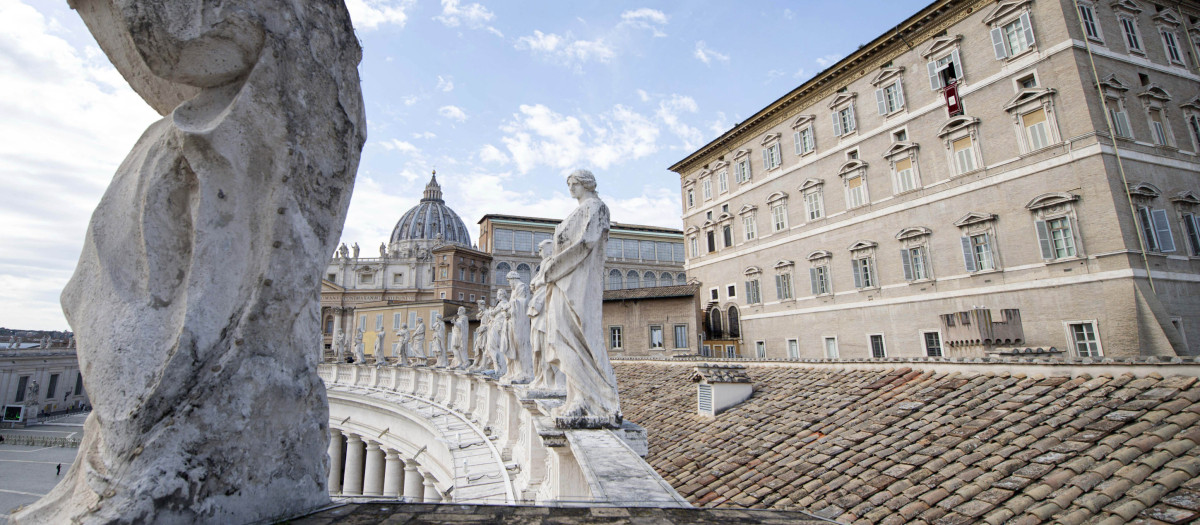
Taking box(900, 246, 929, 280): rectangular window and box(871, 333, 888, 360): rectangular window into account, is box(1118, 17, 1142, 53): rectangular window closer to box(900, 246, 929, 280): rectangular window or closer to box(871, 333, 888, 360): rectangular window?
box(900, 246, 929, 280): rectangular window

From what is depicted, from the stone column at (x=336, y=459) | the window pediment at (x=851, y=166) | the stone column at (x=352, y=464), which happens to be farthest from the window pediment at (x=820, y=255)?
the stone column at (x=336, y=459)

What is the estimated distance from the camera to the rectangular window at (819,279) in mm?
26703

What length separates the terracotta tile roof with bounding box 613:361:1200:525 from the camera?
18.5 ft

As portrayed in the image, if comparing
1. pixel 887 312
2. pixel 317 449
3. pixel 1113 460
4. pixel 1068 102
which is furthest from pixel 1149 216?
pixel 317 449

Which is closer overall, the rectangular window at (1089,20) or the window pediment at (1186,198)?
the window pediment at (1186,198)

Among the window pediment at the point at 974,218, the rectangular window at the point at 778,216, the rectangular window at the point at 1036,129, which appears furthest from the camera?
the rectangular window at the point at 778,216

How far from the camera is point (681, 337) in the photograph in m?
32.0

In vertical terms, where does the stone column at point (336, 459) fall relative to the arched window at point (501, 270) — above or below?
below

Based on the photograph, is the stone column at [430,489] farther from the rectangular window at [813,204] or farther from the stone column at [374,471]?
the rectangular window at [813,204]

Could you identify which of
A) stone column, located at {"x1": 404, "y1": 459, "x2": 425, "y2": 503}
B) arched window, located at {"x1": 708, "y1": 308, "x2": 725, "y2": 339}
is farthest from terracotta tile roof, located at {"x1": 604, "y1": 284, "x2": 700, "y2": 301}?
stone column, located at {"x1": 404, "y1": 459, "x2": 425, "y2": 503}

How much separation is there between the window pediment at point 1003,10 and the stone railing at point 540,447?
75.8 ft

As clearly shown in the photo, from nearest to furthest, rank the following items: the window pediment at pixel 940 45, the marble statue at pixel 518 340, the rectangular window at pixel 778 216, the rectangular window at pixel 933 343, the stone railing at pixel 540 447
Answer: the stone railing at pixel 540 447 < the marble statue at pixel 518 340 < the rectangular window at pixel 933 343 < the window pediment at pixel 940 45 < the rectangular window at pixel 778 216

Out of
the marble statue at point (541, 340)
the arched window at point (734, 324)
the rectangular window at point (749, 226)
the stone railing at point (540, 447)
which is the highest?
the rectangular window at point (749, 226)

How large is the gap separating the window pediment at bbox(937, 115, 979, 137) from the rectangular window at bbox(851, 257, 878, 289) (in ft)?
19.7
